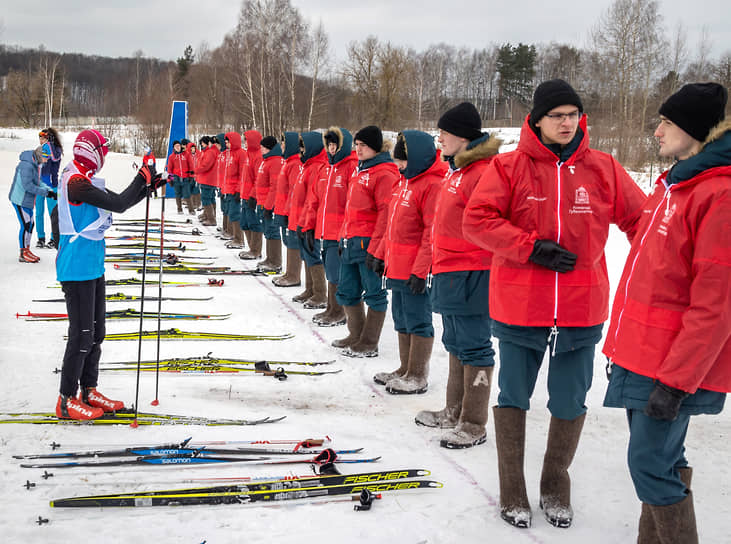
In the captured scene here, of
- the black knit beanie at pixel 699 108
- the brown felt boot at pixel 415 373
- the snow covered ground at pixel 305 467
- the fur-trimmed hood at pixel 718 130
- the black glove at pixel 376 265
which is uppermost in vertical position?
the black knit beanie at pixel 699 108

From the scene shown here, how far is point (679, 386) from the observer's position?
78.5 inches

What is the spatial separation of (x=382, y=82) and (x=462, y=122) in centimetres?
2799

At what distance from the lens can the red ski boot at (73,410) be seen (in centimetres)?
382


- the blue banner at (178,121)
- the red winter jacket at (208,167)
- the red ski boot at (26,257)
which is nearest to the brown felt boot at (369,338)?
the red ski boot at (26,257)

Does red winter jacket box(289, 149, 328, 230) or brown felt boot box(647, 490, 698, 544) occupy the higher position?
red winter jacket box(289, 149, 328, 230)

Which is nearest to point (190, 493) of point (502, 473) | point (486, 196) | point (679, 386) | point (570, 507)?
point (502, 473)

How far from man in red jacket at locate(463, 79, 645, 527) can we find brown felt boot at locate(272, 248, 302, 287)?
5.95 m

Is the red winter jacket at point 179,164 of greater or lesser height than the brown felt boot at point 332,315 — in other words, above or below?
above

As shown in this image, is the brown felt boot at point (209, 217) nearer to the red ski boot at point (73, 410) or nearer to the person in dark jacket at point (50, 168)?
the person in dark jacket at point (50, 168)

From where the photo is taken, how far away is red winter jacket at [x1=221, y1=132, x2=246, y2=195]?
11.7 metres

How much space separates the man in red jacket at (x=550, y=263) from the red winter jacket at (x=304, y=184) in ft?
15.9

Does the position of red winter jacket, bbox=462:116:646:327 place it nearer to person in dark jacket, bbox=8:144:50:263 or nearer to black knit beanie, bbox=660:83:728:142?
black knit beanie, bbox=660:83:728:142

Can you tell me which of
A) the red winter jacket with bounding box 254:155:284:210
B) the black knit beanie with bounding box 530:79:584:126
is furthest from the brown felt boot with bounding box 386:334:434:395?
the red winter jacket with bounding box 254:155:284:210

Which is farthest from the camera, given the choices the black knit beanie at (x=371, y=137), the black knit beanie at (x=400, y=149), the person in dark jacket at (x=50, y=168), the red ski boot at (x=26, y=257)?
the red ski boot at (x=26, y=257)
